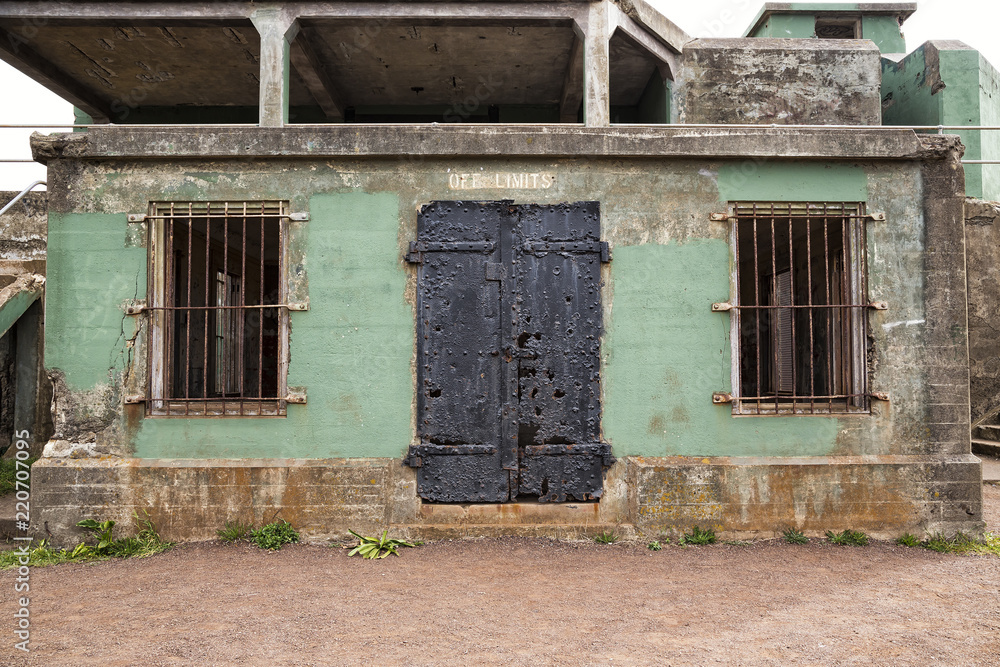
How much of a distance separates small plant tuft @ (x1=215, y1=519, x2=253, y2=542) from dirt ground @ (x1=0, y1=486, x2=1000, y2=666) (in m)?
0.10

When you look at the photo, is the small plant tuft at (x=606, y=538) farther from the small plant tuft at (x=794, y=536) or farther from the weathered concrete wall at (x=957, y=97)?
the weathered concrete wall at (x=957, y=97)

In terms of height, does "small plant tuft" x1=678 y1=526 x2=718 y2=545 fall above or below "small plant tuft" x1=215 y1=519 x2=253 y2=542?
below

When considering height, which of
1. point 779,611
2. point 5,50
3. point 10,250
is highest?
point 5,50

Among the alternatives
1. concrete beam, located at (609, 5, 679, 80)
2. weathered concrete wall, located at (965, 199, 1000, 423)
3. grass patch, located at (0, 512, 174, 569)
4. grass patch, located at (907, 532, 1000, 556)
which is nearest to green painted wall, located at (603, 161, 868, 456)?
grass patch, located at (907, 532, 1000, 556)

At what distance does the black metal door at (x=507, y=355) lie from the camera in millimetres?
5648

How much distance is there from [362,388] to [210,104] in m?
5.77

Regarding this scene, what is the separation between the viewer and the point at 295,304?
5.67 metres

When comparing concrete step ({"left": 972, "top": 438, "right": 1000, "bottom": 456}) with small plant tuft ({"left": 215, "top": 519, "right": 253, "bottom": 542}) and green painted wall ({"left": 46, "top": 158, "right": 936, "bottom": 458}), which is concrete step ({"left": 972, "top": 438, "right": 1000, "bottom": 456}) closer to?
green painted wall ({"left": 46, "top": 158, "right": 936, "bottom": 458})

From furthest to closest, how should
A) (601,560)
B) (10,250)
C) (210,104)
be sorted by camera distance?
(210,104)
(10,250)
(601,560)

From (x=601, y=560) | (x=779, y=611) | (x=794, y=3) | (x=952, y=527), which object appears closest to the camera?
(x=779, y=611)

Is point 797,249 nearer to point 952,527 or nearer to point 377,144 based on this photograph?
point 952,527

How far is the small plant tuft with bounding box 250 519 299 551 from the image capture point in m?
5.40

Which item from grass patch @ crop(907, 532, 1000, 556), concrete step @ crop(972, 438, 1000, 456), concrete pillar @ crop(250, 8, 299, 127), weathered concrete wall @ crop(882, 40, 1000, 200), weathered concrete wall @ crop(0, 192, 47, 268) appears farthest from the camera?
weathered concrete wall @ crop(882, 40, 1000, 200)

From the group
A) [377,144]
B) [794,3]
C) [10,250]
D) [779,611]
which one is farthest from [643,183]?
[794,3]
